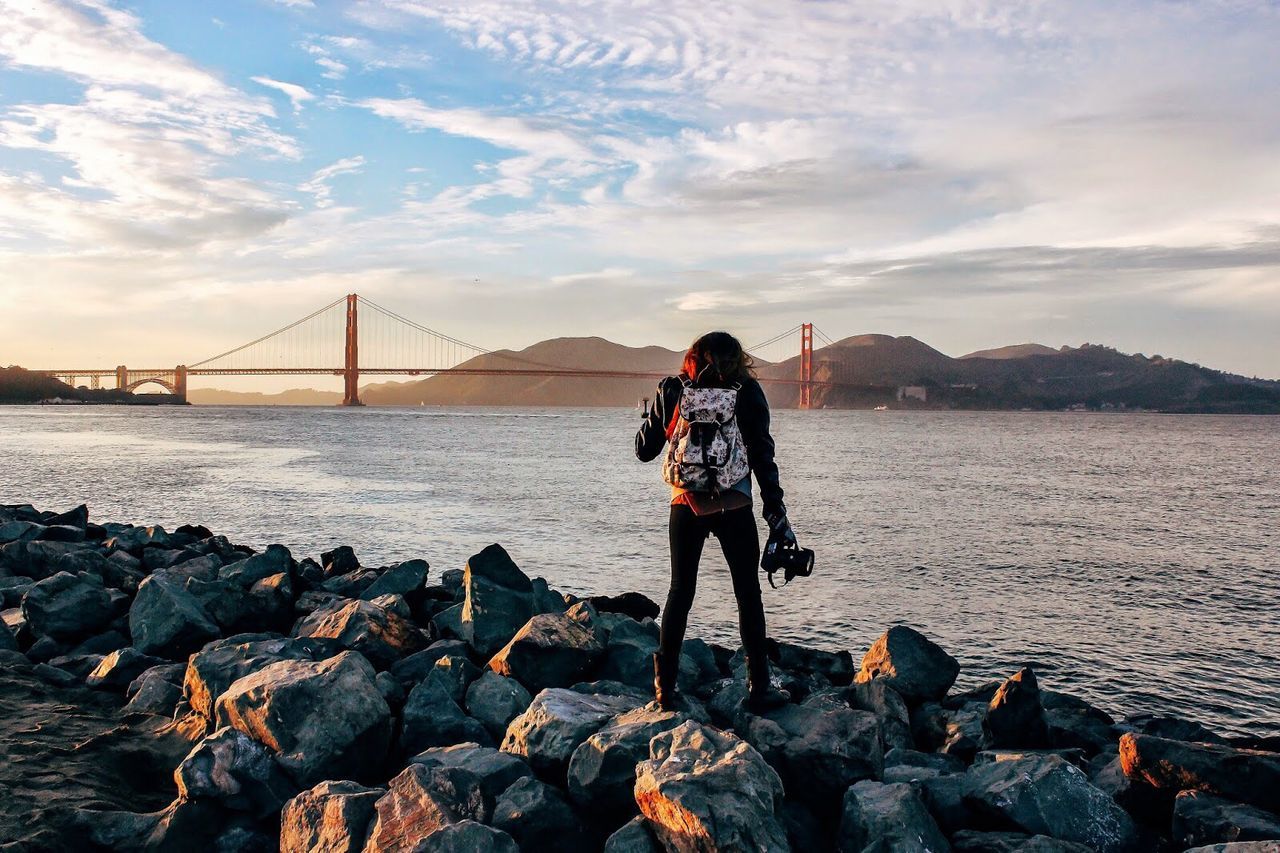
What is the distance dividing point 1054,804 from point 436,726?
8.98 feet

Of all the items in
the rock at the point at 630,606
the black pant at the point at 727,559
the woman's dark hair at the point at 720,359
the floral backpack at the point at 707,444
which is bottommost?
the rock at the point at 630,606

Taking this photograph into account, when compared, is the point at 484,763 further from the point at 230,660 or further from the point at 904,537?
the point at 904,537

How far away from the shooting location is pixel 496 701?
4574 millimetres

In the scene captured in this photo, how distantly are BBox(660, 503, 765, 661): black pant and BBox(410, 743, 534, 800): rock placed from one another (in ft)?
2.81

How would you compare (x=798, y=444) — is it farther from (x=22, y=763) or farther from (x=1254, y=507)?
(x=22, y=763)

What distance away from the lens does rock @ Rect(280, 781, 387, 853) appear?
3.31 metres

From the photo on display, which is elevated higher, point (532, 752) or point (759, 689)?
point (759, 689)

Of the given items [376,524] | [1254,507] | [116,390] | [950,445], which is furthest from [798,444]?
[116,390]

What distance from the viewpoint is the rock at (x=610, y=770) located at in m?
3.46

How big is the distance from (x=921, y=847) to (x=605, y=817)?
1.19m

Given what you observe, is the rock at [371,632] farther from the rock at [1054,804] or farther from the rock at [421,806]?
the rock at [1054,804]

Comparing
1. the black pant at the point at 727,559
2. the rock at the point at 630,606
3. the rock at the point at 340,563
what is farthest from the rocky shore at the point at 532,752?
the rock at the point at 340,563

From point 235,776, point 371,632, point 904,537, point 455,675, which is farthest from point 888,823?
point 904,537

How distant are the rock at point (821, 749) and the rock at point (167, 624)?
3.87 m
